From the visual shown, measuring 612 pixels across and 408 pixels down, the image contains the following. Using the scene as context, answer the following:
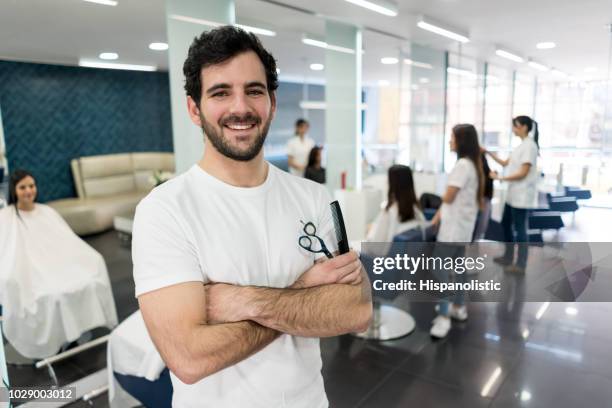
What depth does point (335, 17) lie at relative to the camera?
3941 millimetres

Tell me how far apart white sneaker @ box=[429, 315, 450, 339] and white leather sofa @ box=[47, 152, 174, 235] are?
2169 mm

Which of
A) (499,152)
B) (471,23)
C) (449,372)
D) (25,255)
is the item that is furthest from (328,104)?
(25,255)

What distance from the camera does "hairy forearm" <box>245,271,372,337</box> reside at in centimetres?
98

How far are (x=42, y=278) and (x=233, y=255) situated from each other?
5.52 feet

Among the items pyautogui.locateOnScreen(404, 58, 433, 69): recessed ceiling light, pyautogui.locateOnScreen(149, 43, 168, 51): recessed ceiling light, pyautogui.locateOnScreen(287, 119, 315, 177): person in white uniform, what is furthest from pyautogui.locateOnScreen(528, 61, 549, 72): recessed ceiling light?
pyautogui.locateOnScreen(287, 119, 315, 177): person in white uniform

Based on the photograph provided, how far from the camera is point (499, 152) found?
10.0 ft

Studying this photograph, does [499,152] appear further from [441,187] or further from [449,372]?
[441,187]

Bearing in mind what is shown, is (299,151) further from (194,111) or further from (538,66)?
(194,111)

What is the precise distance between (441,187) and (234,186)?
453 centimetres

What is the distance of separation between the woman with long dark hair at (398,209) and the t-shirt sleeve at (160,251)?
6.78 feet

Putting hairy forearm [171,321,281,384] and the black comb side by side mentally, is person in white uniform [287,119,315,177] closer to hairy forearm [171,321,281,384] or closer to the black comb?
the black comb

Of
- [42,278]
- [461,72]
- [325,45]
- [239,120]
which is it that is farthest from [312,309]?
[461,72]

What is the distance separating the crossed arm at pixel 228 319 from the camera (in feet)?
3.06

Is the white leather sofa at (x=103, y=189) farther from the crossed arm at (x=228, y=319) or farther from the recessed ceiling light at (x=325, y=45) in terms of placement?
the recessed ceiling light at (x=325, y=45)
